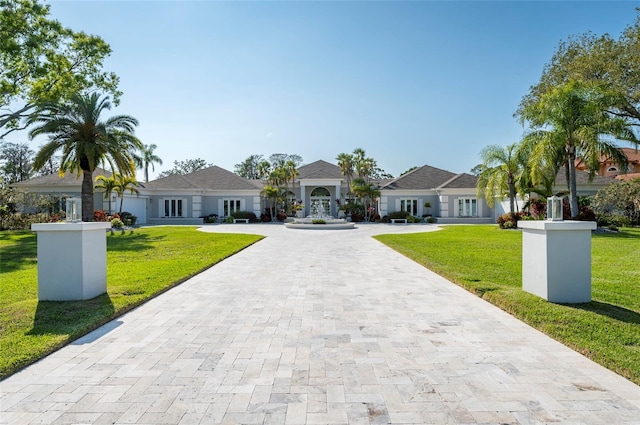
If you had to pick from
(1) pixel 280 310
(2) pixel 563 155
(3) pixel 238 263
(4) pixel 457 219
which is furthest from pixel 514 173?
(1) pixel 280 310

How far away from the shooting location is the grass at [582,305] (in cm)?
445

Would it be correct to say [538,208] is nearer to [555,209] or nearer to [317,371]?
[555,209]

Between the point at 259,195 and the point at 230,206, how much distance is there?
132 inches

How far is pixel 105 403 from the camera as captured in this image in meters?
3.33

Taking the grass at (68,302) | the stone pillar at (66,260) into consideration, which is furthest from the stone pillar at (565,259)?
the stone pillar at (66,260)

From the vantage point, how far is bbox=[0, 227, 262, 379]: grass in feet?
15.3

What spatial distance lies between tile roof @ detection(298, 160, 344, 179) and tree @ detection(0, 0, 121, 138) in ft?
73.0

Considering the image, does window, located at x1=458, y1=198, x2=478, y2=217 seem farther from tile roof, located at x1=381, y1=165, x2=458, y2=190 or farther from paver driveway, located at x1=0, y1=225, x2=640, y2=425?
paver driveway, located at x1=0, y1=225, x2=640, y2=425

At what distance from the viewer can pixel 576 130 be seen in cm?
2062

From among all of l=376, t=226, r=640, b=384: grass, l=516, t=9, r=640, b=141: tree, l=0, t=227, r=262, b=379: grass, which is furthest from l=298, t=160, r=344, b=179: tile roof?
l=376, t=226, r=640, b=384: grass

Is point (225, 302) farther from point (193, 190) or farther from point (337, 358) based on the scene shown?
point (193, 190)

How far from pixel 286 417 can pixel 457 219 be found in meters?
35.8

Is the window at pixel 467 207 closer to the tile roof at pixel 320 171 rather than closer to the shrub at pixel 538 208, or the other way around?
the shrub at pixel 538 208

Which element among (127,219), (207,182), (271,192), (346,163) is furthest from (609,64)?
(127,219)
